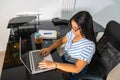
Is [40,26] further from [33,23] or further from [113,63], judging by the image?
[113,63]

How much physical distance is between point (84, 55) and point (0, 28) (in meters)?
1.44

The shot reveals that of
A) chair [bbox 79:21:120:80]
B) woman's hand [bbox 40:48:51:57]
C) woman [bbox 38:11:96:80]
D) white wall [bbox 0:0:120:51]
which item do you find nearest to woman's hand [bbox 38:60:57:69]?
woman [bbox 38:11:96:80]

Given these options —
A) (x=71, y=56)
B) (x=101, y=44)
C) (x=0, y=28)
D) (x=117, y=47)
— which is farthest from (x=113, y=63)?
(x=0, y=28)

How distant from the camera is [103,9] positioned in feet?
7.95

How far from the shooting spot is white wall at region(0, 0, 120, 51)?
6.81 ft

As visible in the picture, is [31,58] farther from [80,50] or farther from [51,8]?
[51,8]

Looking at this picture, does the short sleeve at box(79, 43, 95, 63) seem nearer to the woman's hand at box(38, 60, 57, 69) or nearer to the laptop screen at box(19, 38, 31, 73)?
the woman's hand at box(38, 60, 57, 69)

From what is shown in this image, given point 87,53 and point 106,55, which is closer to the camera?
point 87,53

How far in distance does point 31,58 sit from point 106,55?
727 mm

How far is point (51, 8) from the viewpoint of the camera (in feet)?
7.21

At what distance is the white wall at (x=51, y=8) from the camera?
6.81 feet

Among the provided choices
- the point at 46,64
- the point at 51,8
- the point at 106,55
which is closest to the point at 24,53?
the point at 46,64

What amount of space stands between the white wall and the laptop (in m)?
0.75

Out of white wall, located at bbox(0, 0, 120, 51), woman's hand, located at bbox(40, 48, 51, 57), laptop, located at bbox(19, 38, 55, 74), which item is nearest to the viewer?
laptop, located at bbox(19, 38, 55, 74)
